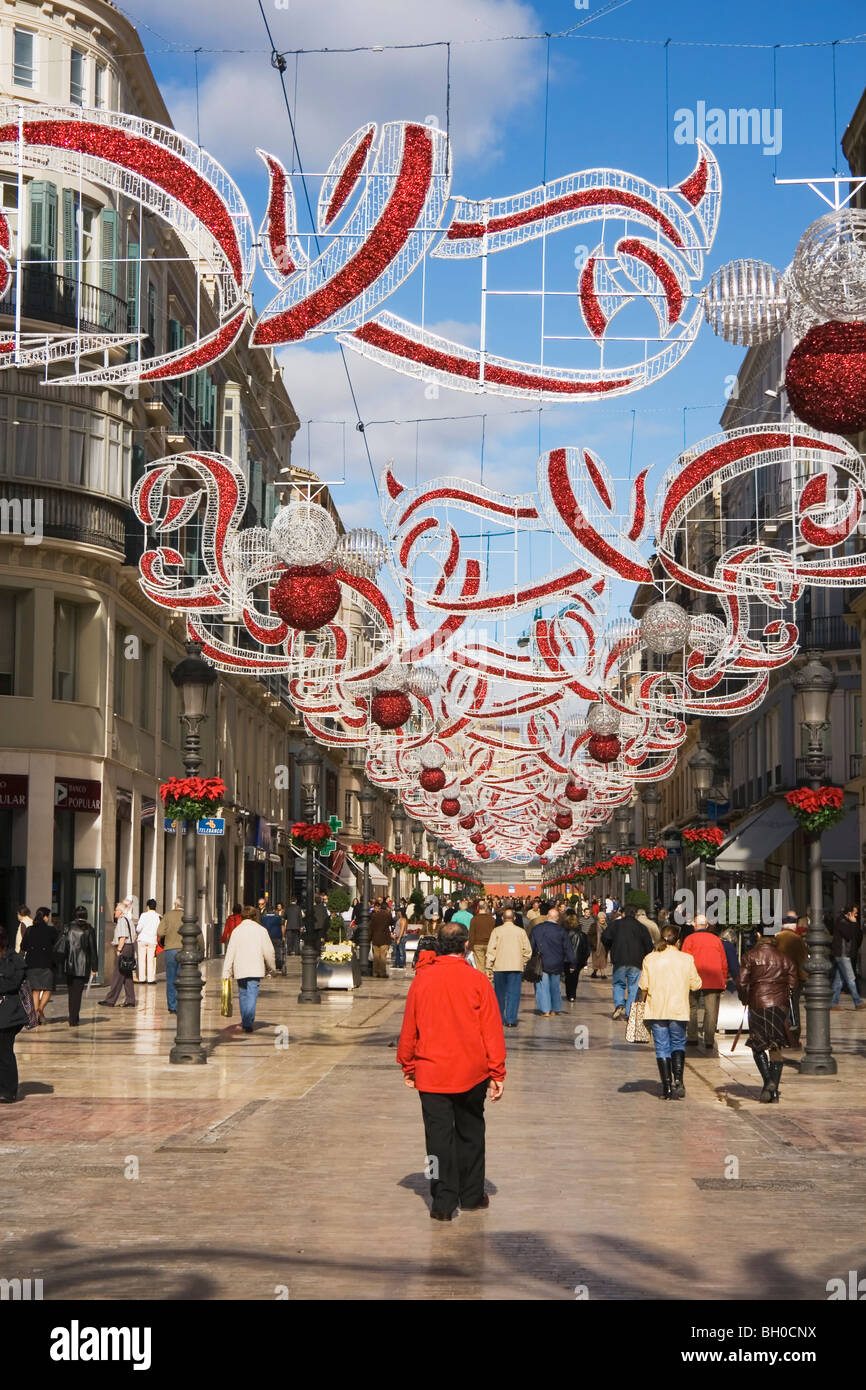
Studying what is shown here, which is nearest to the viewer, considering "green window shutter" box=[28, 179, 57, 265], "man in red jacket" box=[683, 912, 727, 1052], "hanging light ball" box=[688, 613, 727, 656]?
"man in red jacket" box=[683, 912, 727, 1052]

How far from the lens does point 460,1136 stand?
11.3 meters

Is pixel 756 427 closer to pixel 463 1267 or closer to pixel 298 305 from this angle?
pixel 298 305

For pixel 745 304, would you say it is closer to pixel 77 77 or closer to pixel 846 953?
pixel 846 953

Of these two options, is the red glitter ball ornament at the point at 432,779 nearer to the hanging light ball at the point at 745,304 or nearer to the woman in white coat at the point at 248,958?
the woman in white coat at the point at 248,958

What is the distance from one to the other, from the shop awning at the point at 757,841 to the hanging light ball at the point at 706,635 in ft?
71.7

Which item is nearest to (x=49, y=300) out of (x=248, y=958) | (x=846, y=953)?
(x=248, y=958)

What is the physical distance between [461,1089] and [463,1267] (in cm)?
187

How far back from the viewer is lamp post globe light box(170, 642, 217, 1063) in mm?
20608

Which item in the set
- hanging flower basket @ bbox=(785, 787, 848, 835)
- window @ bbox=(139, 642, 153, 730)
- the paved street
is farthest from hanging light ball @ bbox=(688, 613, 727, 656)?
window @ bbox=(139, 642, 153, 730)

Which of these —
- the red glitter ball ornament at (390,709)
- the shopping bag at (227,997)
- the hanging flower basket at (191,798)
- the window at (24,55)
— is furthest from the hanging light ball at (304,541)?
the window at (24,55)

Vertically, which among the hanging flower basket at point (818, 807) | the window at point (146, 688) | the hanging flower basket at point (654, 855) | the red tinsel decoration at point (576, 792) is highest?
the window at point (146, 688)

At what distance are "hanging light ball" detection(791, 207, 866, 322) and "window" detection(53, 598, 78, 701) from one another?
1038 inches

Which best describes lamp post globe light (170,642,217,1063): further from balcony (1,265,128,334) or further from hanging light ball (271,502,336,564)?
balcony (1,265,128,334)

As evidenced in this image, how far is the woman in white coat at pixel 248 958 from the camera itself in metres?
24.3
